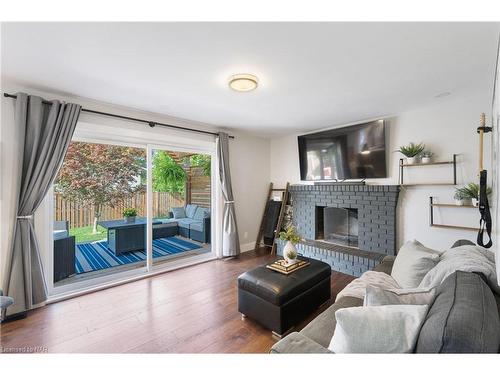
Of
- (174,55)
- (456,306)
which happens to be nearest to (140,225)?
(174,55)

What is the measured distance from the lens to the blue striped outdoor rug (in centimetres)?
296

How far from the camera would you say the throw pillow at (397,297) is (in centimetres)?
114

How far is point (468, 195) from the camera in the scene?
8.34ft

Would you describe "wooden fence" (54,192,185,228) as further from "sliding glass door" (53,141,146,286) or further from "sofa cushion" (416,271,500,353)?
"sofa cushion" (416,271,500,353)

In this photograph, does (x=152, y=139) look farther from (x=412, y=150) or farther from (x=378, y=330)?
(x=412, y=150)

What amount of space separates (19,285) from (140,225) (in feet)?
4.48

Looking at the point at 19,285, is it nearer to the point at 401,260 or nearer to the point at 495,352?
the point at 495,352

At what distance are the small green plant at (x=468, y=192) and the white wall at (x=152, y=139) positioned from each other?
3.03 meters

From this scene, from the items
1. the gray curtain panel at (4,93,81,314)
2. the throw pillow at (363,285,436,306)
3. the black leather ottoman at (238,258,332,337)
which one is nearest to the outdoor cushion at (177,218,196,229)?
the gray curtain panel at (4,93,81,314)

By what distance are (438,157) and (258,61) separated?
8.48ft

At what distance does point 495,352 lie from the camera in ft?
2.63

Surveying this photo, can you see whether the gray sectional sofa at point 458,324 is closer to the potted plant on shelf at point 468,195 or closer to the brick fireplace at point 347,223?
the potted plant on shelf at point 468,195

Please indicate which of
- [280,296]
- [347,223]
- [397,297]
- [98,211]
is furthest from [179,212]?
[397,297]

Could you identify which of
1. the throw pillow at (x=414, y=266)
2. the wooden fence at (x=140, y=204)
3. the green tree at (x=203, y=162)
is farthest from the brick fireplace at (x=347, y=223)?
the wooden fence at (x=140, y=204)
